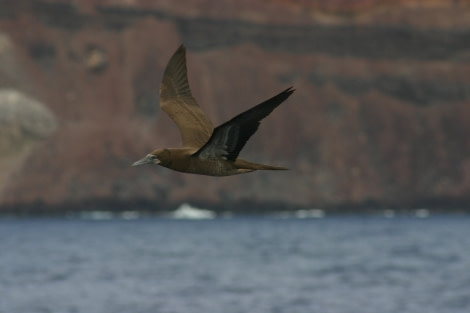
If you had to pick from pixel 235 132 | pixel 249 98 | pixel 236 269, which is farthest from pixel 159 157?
pixel 249 98

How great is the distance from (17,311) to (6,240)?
114 feet

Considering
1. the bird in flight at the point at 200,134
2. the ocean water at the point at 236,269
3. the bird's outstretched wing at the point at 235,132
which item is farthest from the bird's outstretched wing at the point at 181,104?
the ocean water at the point at 236,269

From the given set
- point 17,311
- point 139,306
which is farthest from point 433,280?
point 17,311

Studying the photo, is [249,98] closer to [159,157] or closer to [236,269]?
[236,269]

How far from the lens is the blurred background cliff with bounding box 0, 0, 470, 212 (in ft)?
298

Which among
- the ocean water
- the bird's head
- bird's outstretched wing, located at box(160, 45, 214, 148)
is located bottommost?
the ocean water

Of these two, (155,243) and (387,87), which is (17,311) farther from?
(387,87)

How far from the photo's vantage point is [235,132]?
11.1 m

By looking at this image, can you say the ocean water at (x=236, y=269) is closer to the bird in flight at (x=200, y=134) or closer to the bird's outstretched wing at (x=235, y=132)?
the bird in flight at (x=200, y=134)

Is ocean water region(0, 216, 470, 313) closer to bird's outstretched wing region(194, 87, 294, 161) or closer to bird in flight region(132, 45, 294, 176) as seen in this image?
bird in flight region(132, 45, 294, 176)

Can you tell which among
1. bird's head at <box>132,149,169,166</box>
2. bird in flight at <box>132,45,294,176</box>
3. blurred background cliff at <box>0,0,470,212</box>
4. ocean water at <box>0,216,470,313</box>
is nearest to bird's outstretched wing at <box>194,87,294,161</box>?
bird in flight at <box>132,45,294,176</box>

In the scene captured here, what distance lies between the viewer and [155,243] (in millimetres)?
58312

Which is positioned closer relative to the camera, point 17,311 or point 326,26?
point 17,311

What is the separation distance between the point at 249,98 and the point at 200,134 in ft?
269
